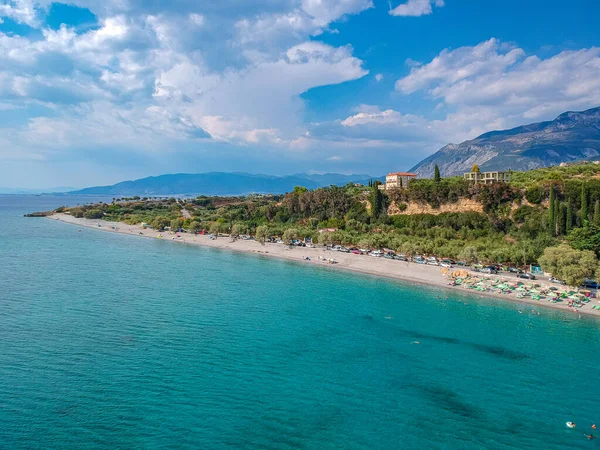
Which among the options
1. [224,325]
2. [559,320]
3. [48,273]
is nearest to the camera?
[224,325]

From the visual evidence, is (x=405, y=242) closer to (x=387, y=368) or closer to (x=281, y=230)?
(x=281, y=230)

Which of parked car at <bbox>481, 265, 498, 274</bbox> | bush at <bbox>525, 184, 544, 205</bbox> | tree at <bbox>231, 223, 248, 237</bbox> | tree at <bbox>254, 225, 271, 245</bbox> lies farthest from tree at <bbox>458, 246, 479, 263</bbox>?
tree at <bbox>231, 223, 248, 237</bbox>

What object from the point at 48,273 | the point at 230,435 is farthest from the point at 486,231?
the point at 48,273

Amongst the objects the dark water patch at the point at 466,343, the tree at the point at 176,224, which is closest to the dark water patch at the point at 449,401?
the dark water patch at the point at 466,343

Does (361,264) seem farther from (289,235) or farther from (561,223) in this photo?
(561,223)

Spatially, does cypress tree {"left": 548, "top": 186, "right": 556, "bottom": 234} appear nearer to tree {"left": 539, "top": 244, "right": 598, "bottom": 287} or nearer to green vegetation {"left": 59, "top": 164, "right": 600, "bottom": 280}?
green vegetation {"left": 59, "top": 164, "right": 600, "bottom": 280}

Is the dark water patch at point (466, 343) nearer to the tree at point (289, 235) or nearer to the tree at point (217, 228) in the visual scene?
the tree at point (289, 235)
